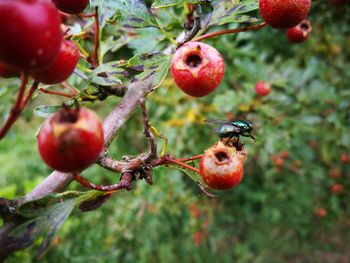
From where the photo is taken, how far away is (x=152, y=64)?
89 centimetres

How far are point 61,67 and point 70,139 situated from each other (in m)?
0.15

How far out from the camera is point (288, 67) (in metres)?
2.24

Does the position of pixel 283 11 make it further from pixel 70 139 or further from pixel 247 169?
pixel 247 169

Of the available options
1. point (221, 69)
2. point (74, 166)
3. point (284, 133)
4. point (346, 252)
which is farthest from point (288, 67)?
point (346, 252)

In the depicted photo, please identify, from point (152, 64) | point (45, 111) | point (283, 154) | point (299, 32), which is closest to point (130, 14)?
point (152, 64)

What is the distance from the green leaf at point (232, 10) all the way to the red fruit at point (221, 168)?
0.30 m

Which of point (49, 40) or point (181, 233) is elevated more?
point (49, 40)

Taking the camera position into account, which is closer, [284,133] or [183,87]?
[183,87]

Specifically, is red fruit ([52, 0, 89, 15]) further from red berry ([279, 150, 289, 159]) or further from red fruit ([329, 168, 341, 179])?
red fruit ([329, 168, 341, 179])

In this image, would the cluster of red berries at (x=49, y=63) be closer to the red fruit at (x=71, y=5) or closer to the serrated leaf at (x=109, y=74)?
the red fruit at (x=71, y=5)

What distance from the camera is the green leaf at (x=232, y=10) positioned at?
2.91ft

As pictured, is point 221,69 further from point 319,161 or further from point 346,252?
point 346,252

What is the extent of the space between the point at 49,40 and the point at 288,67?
190 centimetres

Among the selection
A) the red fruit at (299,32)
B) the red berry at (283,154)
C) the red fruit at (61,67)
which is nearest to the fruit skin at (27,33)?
the red fruit at (61,67)
